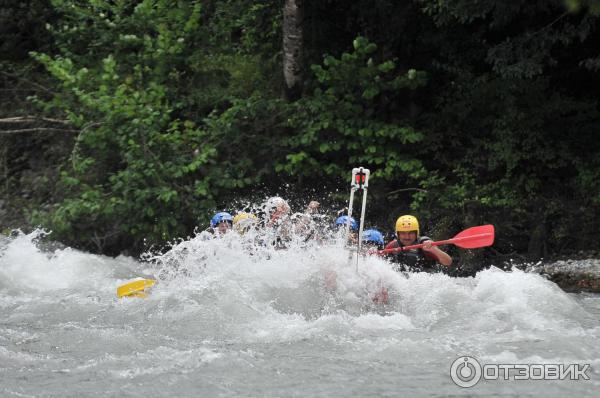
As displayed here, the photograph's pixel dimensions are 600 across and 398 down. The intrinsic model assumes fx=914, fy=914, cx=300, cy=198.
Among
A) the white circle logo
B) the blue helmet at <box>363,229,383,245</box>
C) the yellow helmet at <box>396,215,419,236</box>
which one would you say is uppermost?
the yellow helmet at <box>396,215,419,236</box>

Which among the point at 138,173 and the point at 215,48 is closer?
the point at 138,173

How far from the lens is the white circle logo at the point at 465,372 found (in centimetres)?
659

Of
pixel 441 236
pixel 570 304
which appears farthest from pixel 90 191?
pixel 570 304

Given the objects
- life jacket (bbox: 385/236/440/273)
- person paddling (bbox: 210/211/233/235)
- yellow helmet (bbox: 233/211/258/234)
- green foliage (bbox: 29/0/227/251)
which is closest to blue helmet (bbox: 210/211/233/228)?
person paddling (bbox: 210/211/233/235)

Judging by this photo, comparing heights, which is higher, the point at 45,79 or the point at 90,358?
the point at 45,79

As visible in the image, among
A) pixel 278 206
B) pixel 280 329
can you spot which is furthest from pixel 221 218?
pixel 280 329

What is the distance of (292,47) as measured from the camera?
13672 millimetres

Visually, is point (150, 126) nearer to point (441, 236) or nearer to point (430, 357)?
point (441, 236)

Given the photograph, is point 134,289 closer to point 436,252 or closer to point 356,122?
point 436,252

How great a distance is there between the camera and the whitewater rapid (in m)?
6.64

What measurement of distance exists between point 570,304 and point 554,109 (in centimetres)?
439

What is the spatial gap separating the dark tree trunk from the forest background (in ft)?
0.08

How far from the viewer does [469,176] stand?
13023 mm

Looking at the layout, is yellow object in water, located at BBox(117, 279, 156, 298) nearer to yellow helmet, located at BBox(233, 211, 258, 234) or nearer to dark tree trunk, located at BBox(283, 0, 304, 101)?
yellow helmet, located at BBox(233, 211, 258, 234)
